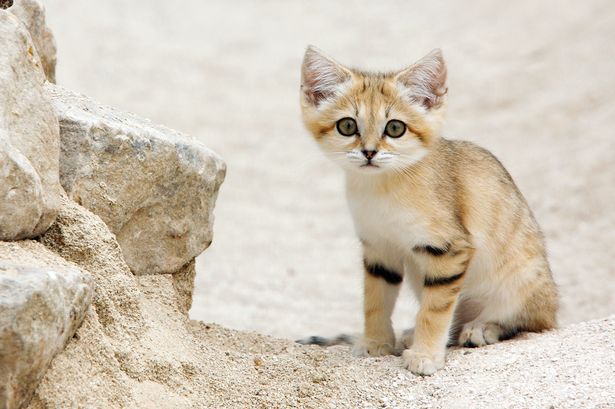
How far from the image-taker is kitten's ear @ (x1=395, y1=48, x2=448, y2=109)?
399 cm

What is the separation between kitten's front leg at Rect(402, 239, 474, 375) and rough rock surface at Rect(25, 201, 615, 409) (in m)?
0.12

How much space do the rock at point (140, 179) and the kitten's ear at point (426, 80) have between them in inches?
36.7

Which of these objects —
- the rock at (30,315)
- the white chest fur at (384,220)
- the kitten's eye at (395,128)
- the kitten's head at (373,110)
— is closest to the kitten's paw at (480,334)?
the white chest fur at (384,220)

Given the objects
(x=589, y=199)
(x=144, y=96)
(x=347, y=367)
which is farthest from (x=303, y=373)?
(x=144, y=96)

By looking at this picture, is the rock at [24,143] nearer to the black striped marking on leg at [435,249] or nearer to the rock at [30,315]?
the rock at [30,315]

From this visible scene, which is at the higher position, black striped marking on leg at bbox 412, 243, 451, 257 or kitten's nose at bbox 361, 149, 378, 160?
kitten's nose at bbox 361, 149, 378, 160

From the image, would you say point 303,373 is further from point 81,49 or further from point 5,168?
point 81,49

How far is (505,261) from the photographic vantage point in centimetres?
418

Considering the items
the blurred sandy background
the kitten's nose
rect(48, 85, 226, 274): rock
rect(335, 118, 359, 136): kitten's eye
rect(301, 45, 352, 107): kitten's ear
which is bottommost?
the blurred sandy background

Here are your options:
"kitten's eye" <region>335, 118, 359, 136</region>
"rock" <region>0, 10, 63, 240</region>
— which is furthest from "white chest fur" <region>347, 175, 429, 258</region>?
"rock" <region>0, 10, 63, 240</region>

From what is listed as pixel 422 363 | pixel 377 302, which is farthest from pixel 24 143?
pixel 377 302

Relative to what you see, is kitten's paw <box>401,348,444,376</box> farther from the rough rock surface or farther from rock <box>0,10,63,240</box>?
rock <box>0,10,63,240</box>

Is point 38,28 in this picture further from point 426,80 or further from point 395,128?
point 426,80

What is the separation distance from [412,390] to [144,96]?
9.05 m
